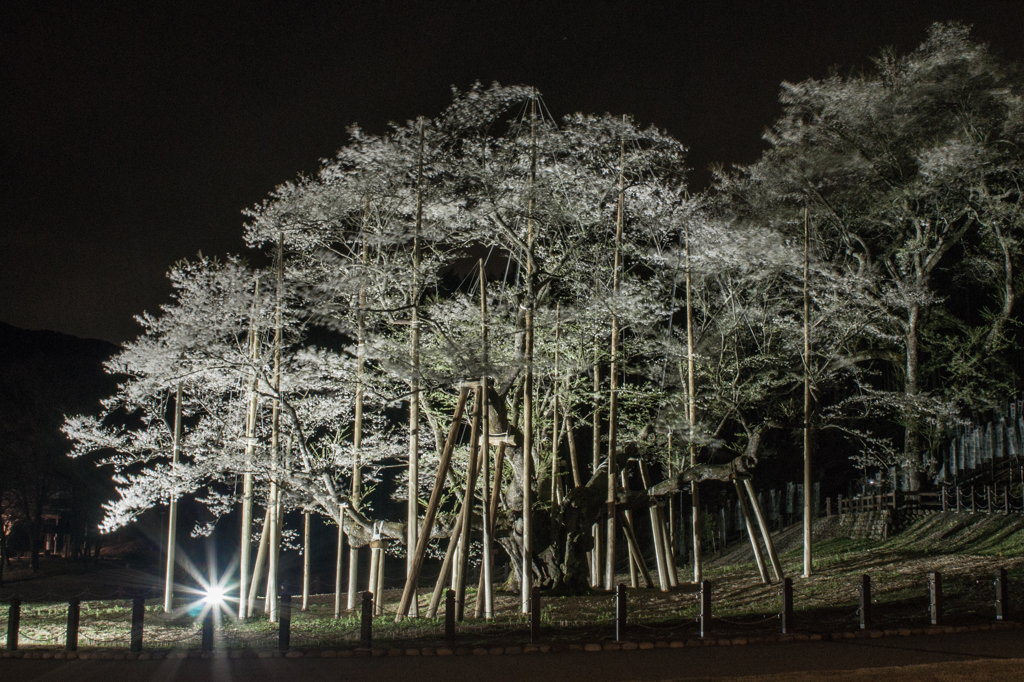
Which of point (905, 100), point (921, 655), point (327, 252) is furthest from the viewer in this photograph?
point (905, 100)

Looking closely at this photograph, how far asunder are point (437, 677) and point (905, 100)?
910 inches

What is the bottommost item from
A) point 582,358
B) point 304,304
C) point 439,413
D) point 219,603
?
point 219,603

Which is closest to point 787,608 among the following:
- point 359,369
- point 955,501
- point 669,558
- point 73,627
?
point 669,558

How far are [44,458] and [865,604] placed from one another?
37.3 m

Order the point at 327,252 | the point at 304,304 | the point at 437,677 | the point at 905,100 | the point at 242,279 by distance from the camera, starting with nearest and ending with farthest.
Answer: the point at 437,677 < the point at 327,252 < the point at 304,304 < the point at 242,279 < the point at 905,100

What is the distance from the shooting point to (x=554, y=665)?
912 cm

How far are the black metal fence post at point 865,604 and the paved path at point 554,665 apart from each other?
94 cm

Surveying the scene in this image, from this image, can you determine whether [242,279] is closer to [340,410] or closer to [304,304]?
[304,304]

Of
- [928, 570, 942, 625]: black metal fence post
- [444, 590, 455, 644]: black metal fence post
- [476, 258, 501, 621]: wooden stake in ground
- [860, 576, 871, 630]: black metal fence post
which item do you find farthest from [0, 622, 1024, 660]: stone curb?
[476, 258, 501, 621]: wooden stake in ground

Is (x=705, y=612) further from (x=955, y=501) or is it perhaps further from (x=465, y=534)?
(x=955, y=501)

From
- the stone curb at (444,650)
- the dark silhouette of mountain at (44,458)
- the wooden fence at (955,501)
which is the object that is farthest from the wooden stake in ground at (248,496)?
the dark silhouette of mountain at (44,458)

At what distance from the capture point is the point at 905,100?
24.0m

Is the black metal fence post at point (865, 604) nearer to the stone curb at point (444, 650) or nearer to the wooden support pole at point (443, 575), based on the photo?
the stone curb at point (444, 650)

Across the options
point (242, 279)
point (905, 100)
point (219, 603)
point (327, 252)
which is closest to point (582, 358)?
point (327, 252)
